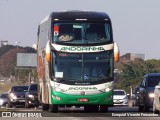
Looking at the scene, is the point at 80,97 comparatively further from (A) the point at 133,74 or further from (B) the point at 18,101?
(A) the point at 133,74

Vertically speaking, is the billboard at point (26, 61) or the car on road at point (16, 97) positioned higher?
the billboard at point (26, 61)

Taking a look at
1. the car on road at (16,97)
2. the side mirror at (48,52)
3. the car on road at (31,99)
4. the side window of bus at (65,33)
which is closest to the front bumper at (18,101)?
the car on road at (16,97)

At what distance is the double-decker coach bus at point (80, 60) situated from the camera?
30672mm

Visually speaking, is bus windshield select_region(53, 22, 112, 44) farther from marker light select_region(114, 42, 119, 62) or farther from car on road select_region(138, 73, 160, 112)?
car on road select_region(138, 73, 160, 112)

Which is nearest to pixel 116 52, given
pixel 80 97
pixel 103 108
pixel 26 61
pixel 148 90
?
pixel 80 97

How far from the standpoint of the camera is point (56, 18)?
31.0 metres

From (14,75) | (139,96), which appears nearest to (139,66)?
(14,75)

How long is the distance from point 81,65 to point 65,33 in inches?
62.1

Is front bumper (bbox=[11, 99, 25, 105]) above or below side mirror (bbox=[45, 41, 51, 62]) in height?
below

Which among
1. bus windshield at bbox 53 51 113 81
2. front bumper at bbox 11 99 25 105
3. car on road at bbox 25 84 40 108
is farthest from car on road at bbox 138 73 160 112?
front bumper at bbox 11 99 25 105

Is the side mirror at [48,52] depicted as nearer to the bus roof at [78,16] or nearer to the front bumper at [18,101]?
the bus roof at [78,16]

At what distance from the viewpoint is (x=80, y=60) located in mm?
30828

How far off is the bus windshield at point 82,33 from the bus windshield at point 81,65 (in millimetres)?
581

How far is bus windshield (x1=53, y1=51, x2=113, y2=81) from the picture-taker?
101ft
